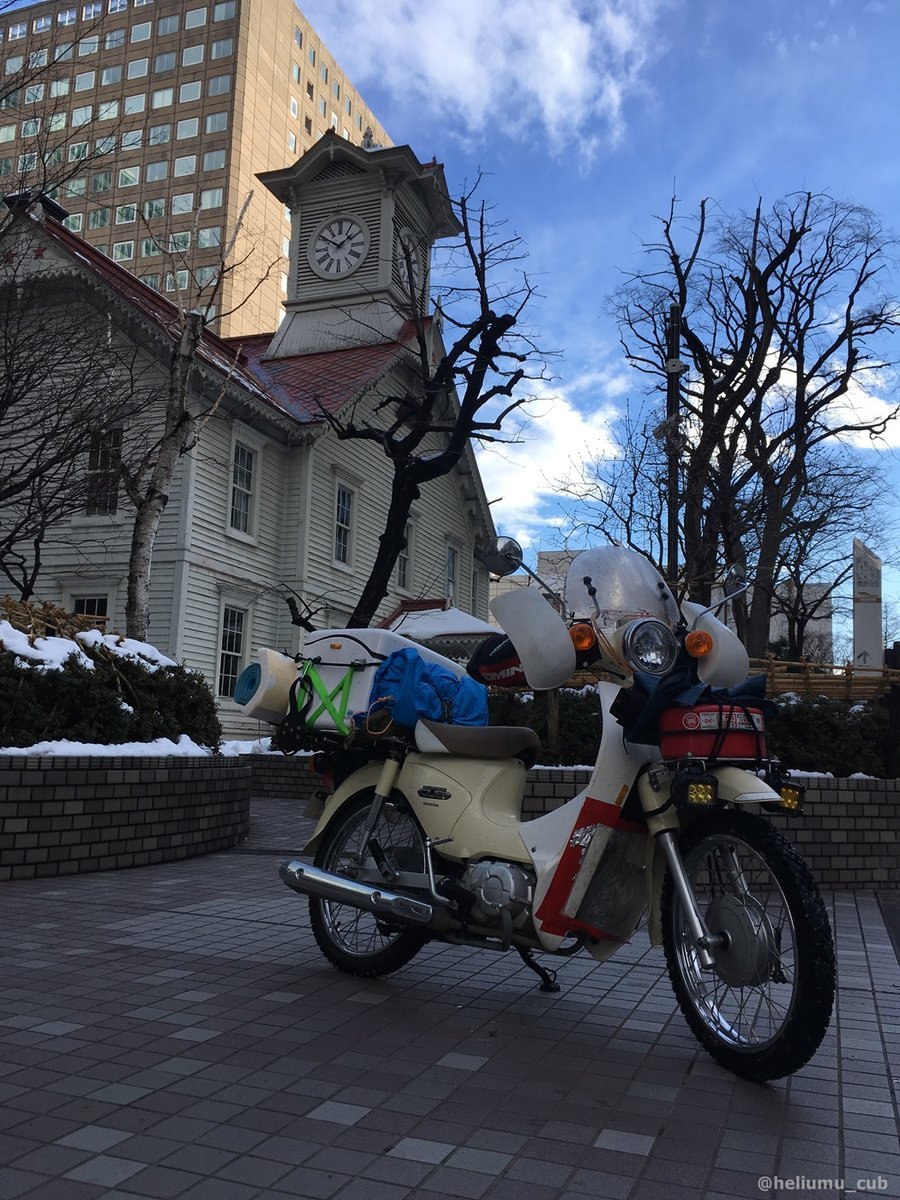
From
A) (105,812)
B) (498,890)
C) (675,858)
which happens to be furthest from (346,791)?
(105,812)

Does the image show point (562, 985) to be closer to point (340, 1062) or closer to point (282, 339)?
point (340, 1062)

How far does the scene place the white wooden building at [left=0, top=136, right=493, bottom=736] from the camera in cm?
1792

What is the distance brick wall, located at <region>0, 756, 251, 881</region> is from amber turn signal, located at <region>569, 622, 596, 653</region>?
4.71 meters

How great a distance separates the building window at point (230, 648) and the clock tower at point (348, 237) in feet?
25.3

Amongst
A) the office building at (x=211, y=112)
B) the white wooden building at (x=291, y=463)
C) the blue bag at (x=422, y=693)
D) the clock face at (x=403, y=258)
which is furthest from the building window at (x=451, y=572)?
the office building at (x=211, y=112)

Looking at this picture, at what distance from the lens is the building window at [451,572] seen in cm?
2725

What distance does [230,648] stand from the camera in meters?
19.4

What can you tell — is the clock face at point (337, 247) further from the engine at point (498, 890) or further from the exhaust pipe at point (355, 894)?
the engine at point (498, 890)

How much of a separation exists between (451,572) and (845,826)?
20525mm

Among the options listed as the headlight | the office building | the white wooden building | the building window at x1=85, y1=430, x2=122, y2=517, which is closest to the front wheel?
the headlight

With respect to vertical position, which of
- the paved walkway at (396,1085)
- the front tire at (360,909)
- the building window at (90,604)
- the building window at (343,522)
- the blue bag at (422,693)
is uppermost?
the building window at (343,522)

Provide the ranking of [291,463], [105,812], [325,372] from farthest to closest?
[325,372], [291,463], [105,812]

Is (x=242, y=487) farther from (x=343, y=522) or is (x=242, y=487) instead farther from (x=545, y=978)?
(x=545, y=978)

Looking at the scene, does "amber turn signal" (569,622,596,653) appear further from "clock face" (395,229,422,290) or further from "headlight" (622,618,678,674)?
"clock face" (395,229,422,290)
